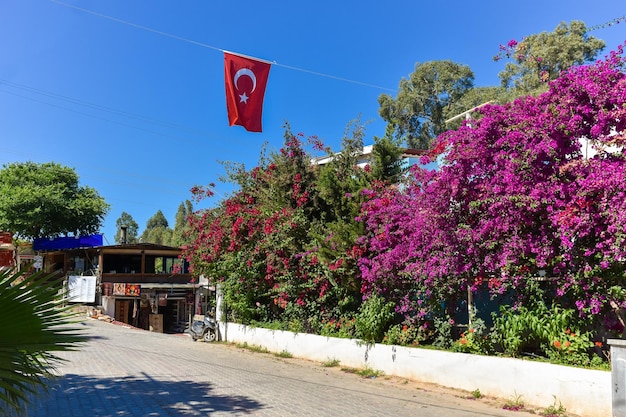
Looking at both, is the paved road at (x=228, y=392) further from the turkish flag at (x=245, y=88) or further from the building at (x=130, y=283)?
the building at (x=130, y=283)

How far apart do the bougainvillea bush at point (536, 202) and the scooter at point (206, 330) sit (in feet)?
34.6

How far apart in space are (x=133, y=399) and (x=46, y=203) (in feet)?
112

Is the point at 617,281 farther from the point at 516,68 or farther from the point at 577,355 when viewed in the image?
the point at 516,68

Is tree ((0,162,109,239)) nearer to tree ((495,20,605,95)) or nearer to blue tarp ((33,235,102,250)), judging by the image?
blue tarp ((33,235,102,250))

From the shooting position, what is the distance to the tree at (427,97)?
3769 cm

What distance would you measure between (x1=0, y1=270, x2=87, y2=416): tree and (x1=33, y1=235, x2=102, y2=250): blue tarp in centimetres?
3248

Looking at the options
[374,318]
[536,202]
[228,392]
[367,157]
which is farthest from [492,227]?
[367,157]

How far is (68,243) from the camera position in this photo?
1380 inches

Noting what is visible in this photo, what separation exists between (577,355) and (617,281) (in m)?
1.22

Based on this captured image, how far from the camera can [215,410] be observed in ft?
22.8

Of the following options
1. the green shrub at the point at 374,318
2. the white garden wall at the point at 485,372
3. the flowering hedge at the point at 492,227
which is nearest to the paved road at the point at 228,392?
the white garden wall at the point at 485,372

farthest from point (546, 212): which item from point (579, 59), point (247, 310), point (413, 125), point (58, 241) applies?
point (58, 241)

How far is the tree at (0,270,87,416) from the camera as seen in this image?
3240 mm

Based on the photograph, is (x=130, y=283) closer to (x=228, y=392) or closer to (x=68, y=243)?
(x=68, y=243)
